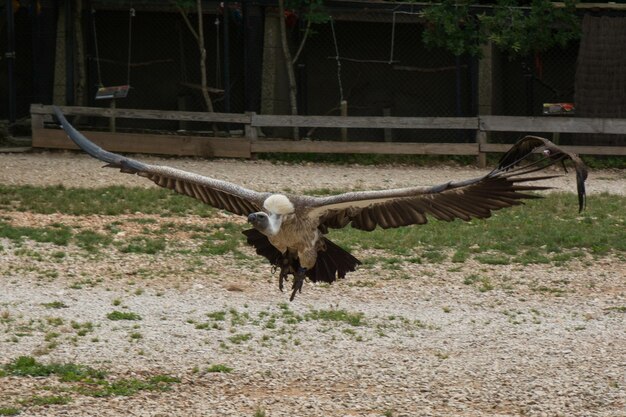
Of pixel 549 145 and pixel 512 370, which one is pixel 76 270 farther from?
pixel 549 145

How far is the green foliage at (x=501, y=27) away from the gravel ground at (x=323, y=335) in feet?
19.6

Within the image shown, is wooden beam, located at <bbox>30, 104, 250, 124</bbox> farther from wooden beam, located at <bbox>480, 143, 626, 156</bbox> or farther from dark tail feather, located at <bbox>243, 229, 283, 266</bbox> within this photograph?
dark tail feather, located at <bbox>243, 229, 283, 266</bbox>

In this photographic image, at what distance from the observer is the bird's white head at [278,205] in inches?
343

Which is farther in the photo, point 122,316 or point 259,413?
point 122,316

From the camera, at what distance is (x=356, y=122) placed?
61.4 feet

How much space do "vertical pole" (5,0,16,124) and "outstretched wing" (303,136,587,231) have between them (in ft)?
38.2

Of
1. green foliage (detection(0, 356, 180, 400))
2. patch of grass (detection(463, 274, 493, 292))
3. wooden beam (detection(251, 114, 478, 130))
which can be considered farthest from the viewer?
wooden beam (detection(251, 114, 478, 130))

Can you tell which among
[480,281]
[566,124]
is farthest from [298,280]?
[566,124]

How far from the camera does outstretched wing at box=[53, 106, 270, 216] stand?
8.97 metres

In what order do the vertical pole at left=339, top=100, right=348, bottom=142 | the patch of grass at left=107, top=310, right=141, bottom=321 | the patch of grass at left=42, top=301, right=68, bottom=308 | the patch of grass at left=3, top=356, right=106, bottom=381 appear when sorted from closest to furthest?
the patch of grass at left=3, top=356, right=106, bottom=381 → the patch of grass at left=107, top=310, right=141, bottom=321 → the patch of grass at left=42, top=301, right=68, bottom=308 → the vertical pole at left=339, top=100, right=348, bottom=142

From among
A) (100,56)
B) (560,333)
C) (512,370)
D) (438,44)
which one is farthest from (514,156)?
(100,56)

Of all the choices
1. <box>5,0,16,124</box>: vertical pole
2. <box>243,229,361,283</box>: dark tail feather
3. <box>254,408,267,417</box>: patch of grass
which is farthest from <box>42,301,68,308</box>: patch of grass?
<box>5,0,16,124</box>: vertical pole

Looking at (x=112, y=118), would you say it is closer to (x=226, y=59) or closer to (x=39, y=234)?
(x=226, y=59)

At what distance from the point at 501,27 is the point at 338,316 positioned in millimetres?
8976
